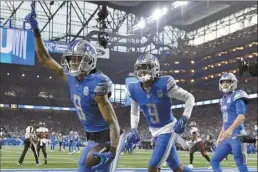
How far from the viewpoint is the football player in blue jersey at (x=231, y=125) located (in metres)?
6.98

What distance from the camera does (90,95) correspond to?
4352mm

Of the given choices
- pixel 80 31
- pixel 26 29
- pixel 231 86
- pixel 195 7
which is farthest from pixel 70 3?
pixel 231 86

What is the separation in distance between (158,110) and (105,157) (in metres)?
2.05

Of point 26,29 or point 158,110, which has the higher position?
point 26,29

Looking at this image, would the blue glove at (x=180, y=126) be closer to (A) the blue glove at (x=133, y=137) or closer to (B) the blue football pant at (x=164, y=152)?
(B) the blue football pant at (x=164, y=152)

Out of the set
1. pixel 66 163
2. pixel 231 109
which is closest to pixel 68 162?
pixel 66 163

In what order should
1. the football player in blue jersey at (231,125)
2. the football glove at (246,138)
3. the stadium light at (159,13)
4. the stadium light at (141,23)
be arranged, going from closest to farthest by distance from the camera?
1. the football glove at (246,138)
2. the football player in blue jersey at (231,125)
3. the stadium light at (159,13)
4. the stadium light at (141,23)

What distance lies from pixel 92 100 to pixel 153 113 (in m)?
1.84

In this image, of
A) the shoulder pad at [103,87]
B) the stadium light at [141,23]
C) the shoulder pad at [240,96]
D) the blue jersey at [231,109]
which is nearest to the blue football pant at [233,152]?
the blue jersey at [231,109]

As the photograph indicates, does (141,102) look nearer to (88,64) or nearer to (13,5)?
(88,64)

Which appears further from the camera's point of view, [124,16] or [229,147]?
[124,16]

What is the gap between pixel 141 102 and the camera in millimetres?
6102

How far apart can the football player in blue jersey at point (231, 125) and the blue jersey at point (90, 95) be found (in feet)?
9.45

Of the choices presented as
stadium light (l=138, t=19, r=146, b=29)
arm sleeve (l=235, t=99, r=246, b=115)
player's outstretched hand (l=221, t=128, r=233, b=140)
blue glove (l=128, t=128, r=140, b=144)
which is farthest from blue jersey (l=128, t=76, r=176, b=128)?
stadium light (l=138, t=19, r=146, b=29)
